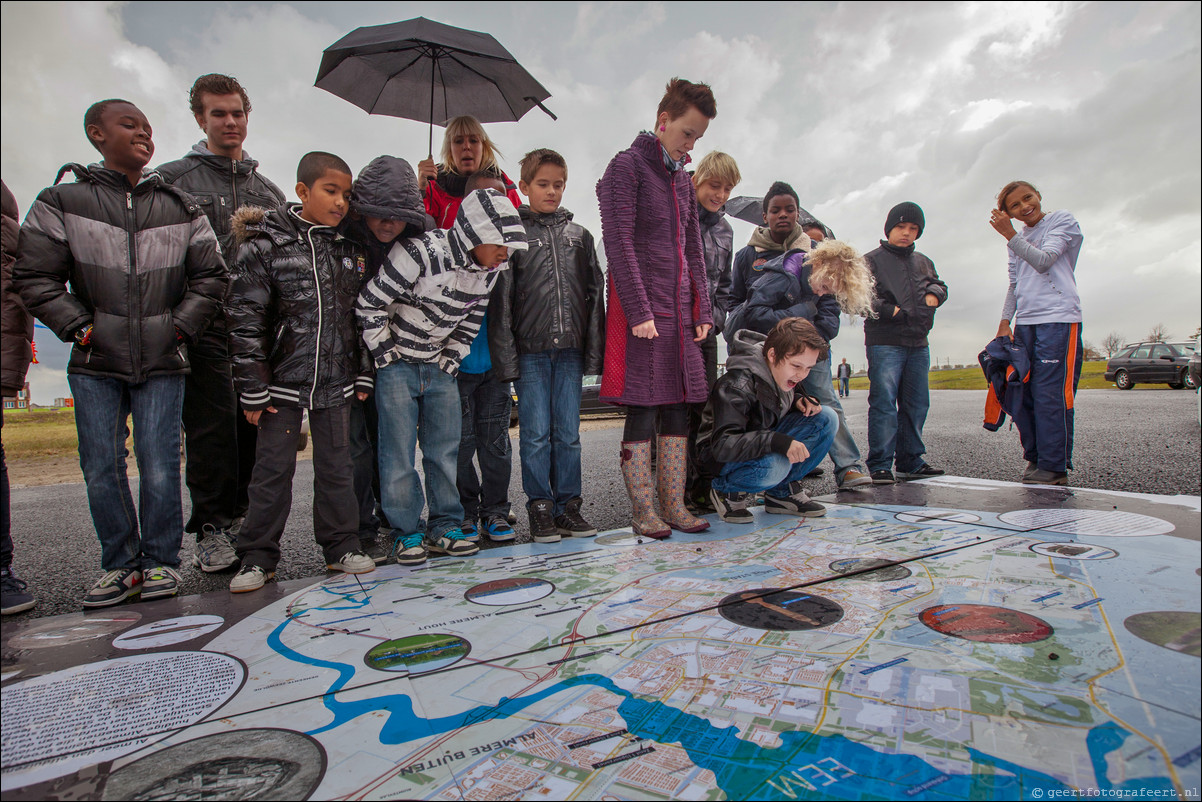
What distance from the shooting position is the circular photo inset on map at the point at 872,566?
1.72 metres

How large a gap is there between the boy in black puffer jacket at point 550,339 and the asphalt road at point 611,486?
24 centimetres

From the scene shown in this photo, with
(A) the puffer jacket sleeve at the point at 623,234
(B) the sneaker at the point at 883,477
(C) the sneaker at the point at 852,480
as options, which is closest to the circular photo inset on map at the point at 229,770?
(A) the puffer jacket sleeve at the point at 623,234

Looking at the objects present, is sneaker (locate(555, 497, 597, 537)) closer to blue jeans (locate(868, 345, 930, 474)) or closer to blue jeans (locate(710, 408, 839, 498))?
blue jeans (locate(710, 408, 839, 498))

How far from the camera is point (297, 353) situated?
7.17ft

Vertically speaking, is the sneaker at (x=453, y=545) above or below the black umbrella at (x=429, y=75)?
below

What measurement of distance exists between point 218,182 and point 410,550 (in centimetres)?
178

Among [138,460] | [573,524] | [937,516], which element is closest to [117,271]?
[138,460]

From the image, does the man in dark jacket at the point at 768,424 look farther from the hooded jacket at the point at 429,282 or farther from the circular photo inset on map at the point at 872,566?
the hooded jacket at the point at 429,282

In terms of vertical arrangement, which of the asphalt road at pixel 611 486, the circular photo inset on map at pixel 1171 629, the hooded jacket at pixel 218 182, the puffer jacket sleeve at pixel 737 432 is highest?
the hooded jacket at pixel 218 182

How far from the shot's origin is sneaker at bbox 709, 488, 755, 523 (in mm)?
2658

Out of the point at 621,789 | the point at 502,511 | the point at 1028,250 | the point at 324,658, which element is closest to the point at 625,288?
the point at 502,511

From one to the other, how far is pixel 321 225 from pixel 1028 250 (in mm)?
3250

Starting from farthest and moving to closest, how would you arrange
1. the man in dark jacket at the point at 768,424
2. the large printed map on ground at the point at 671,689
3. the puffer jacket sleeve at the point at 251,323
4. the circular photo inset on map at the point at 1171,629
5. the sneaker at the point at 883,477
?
the sneaker at the point at 883,477 → the man in dark jacket at the point at 768,424 → the puffer jacket sleeve at the point at 251,323 → the large printed map on ground at the point at 671,689 → the circular photo inset on map at the point at 1171,629

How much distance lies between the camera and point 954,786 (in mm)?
842
